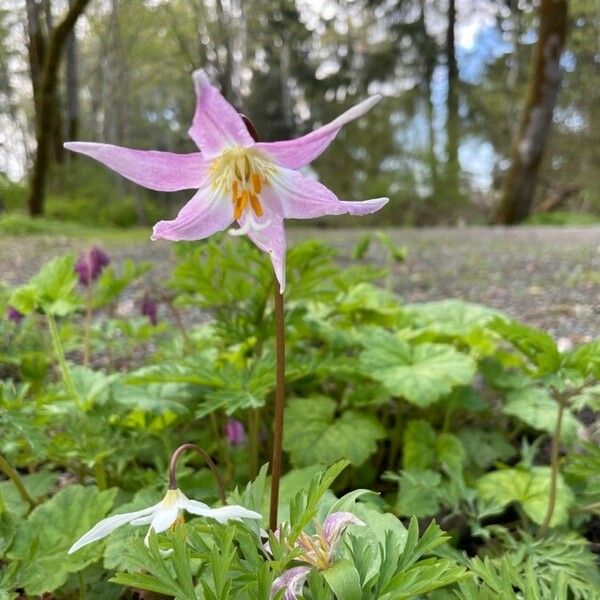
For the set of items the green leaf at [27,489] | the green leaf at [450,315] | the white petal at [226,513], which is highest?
the green leaf at [450,315]

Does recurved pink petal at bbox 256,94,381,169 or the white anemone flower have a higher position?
recurved pink petal at bbox 256,94,381,169

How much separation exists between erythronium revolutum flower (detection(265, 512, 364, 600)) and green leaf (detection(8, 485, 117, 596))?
44cm

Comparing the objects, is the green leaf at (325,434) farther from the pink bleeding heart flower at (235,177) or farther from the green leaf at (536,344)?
the pink bleeding heart flower at (235,177)

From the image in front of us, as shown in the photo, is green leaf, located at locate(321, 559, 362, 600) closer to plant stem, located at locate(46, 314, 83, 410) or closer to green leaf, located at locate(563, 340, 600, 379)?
green leaf, located at locate(563, 340, 600, 379)

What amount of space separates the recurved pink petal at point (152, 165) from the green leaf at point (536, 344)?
690 millimetres

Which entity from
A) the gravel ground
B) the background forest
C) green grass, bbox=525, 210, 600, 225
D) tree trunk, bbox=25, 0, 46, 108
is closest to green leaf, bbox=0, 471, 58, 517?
the gravel ground

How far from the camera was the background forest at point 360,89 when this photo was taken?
17203 mm

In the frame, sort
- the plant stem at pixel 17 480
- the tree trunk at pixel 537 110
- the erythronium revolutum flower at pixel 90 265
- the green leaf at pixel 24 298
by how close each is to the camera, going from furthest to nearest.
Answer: the tree trunk at pixel 537 110
the erythronium revolutum flower at pixel 90 265
the green leaf at pixel 24 298
the plant stem at pixel 17 480

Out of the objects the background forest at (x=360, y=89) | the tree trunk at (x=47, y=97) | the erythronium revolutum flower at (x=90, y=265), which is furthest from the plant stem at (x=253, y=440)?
the background forest at (x=360, y=89)

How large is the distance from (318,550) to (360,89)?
74.8 ft

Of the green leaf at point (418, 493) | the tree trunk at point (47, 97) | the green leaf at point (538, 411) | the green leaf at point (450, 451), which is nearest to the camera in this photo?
the green leaf at point (418, 493)

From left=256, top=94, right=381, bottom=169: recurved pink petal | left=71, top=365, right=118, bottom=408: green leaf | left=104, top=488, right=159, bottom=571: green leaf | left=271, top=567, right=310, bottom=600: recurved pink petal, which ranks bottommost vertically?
left=104, top=488, right=159, bottom=571: green leaf

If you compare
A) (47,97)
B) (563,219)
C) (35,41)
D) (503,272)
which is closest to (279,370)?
(503,272)

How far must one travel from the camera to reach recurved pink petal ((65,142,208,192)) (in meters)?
0.81
